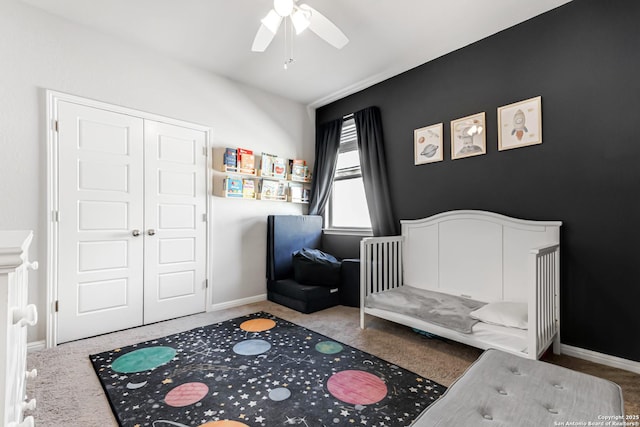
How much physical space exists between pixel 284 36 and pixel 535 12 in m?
2.06

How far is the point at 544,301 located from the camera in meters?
2.00

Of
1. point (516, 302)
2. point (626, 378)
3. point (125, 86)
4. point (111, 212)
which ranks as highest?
point (125, 86)

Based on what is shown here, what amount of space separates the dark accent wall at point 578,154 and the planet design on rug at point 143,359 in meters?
2.84

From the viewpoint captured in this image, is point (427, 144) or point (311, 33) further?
point (427, 144)

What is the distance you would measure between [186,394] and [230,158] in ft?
7.59

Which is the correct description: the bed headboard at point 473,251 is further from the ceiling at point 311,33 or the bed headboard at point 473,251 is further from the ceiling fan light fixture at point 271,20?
the ceiling fan light fixture at point 271,20

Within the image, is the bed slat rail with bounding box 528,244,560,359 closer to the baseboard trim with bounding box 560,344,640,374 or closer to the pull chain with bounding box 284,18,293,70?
the baseboard trim with bounding box 560,344,640,374

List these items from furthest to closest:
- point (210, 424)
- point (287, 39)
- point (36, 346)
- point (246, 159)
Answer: point (246, 159) → point (287, 39) → point (36, 346) → point (210, 424)

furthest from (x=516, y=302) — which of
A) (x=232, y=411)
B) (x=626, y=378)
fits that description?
(x=232, y=411)

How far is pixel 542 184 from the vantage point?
94.4 inches

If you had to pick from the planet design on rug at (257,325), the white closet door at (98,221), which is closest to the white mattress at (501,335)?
the planet design on rug at (257,325)

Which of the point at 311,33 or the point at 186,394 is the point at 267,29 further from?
the point at 186,394

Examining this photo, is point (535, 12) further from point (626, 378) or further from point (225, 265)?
point (225, 265)

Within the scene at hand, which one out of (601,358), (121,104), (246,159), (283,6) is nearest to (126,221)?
(121,104)
